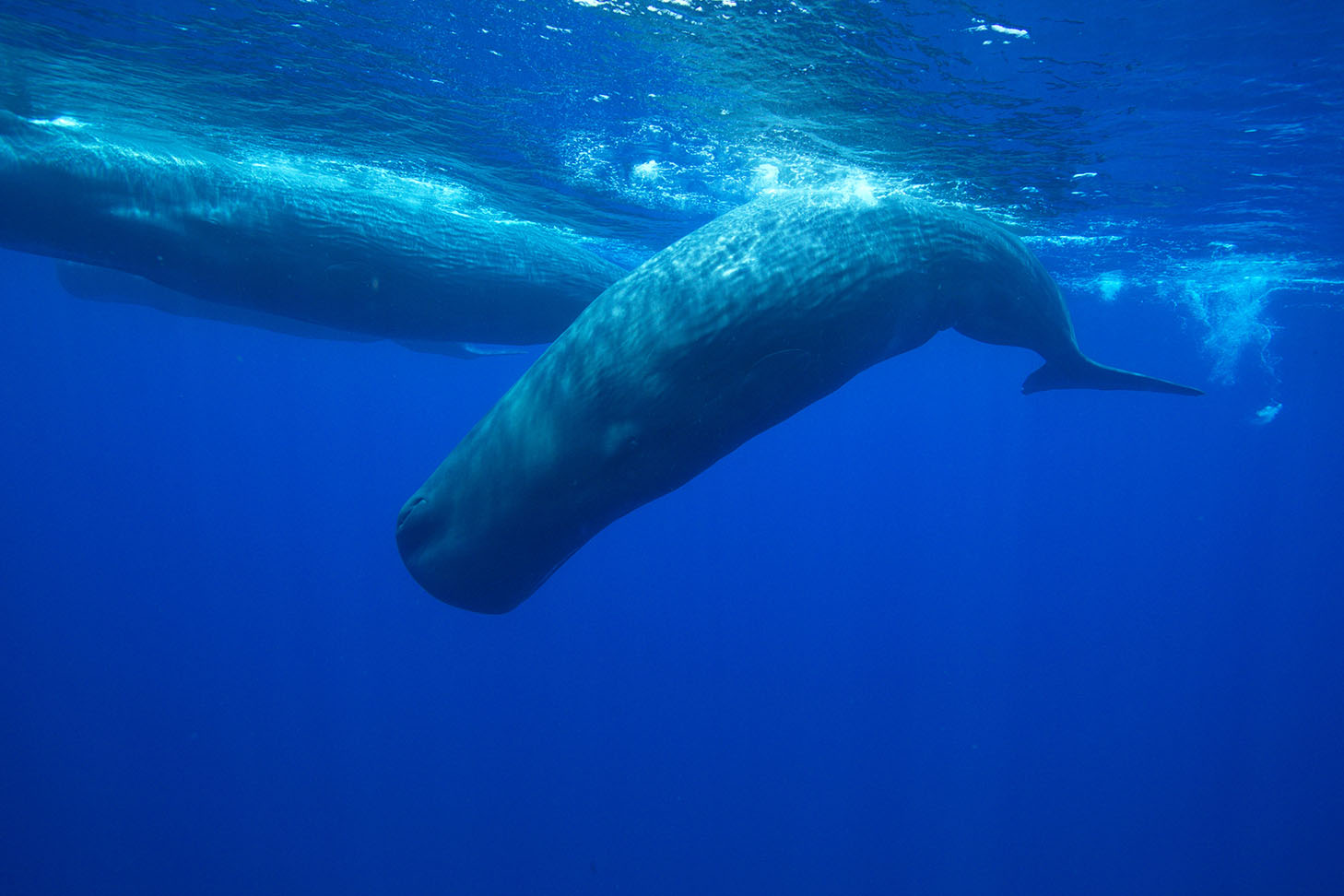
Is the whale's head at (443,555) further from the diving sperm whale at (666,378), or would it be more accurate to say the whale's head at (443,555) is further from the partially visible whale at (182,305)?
the partially visible whale at (182,305)

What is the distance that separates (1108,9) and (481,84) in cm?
703

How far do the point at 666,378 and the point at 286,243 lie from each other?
4.25 metres

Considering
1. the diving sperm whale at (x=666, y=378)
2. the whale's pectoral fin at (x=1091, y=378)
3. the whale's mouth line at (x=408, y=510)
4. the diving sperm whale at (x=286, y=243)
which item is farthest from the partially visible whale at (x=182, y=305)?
the whale's pectoral fin at (x=1091, y=378)

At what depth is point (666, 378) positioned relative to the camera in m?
3.65

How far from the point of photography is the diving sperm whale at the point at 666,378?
12.1 feet

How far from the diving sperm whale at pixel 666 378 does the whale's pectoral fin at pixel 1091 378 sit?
8.97ft

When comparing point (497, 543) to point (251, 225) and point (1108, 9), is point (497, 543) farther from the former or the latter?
point (1108, 9)

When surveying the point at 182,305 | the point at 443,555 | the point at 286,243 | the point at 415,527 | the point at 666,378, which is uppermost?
the point at 182,305

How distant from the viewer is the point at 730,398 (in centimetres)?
371

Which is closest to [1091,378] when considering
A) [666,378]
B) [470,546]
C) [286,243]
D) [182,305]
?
[666,378]

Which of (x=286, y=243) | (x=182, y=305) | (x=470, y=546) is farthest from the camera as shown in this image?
(x=182, y=305)

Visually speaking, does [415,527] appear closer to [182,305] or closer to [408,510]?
[408,510]

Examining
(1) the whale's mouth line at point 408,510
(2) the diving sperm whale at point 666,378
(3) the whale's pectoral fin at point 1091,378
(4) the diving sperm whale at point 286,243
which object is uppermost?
(3) the whale's pectoral fin at point 1091,378

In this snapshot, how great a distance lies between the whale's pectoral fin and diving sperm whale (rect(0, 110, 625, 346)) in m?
4.21
